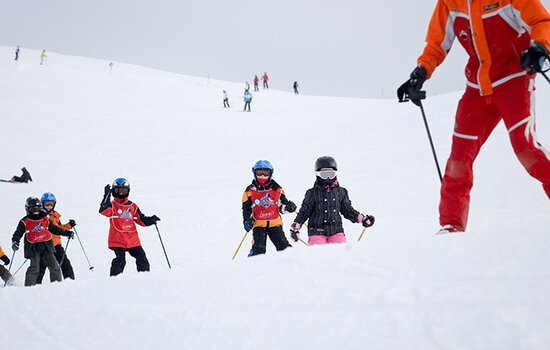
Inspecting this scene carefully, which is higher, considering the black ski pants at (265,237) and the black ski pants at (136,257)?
the black ski pants at (265,237)

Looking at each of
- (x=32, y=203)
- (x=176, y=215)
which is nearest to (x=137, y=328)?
(x=32, y=203)

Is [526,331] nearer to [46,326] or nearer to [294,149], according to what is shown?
[46,326]

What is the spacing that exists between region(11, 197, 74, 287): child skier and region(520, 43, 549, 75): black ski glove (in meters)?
→ 6.61

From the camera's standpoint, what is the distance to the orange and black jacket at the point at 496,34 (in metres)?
2.75

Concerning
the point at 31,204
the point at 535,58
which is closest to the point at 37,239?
the point at 31,204

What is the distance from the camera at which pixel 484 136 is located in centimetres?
320

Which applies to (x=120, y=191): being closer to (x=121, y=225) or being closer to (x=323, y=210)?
(x=121, y=225)

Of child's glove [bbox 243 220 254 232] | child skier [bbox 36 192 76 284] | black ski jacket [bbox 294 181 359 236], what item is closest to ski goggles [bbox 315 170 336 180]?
black ski jacket [bbox 294 181 359 236]

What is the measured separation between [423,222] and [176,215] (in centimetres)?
569

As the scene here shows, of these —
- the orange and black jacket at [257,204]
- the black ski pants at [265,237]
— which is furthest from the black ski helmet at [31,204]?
the black ski pants at [265,237]

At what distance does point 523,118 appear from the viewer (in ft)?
9.32

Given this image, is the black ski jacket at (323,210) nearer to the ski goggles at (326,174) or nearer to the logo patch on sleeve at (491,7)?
the ski goggles at (326,174)

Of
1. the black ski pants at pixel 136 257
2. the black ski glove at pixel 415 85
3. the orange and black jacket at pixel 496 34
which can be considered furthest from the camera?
the black ski pants at pixel 136 257

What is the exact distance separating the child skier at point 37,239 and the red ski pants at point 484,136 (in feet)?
19.4
